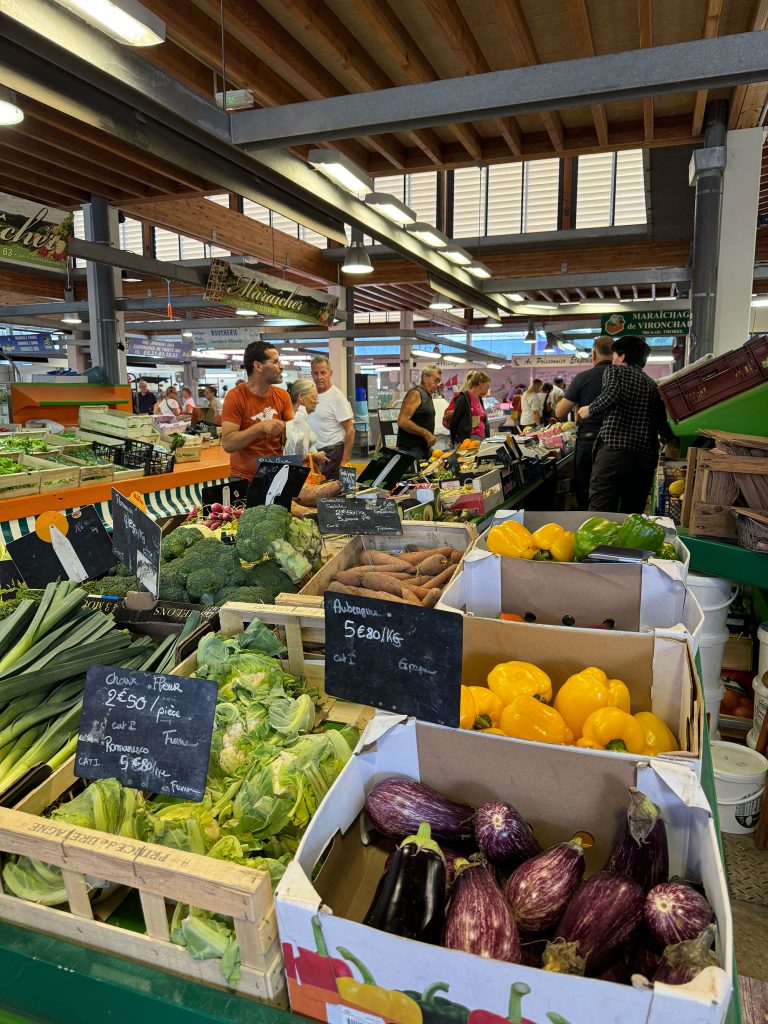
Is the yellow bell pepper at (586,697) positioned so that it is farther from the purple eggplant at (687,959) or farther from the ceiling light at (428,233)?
the ceiling light at (428,233)

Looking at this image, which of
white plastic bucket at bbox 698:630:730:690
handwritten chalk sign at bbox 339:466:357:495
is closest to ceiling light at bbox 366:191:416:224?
handwritten chalk sign at bbox 339:466:357:495

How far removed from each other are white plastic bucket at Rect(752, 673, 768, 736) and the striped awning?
13.3 feet

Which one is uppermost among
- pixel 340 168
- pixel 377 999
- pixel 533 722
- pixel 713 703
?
pixel 340 168

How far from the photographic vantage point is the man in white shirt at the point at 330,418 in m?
6.02

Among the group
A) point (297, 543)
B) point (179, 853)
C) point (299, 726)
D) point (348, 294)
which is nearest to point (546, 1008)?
point (179, 853)

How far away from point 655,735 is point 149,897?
105 centimetres

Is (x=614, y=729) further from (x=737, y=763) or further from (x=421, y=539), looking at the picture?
(x=737, y=763)

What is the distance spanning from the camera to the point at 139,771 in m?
1.18

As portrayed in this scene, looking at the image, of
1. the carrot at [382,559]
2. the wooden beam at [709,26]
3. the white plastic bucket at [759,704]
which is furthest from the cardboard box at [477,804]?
the wooden beam at [709,26]

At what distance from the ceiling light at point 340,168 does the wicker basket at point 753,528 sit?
2.91 m

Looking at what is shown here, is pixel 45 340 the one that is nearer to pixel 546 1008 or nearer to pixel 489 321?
pixel 489 321

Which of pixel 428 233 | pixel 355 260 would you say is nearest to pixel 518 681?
pixel 428 233

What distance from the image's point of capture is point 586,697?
1.45 metres

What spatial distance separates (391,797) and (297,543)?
128 centimetres
